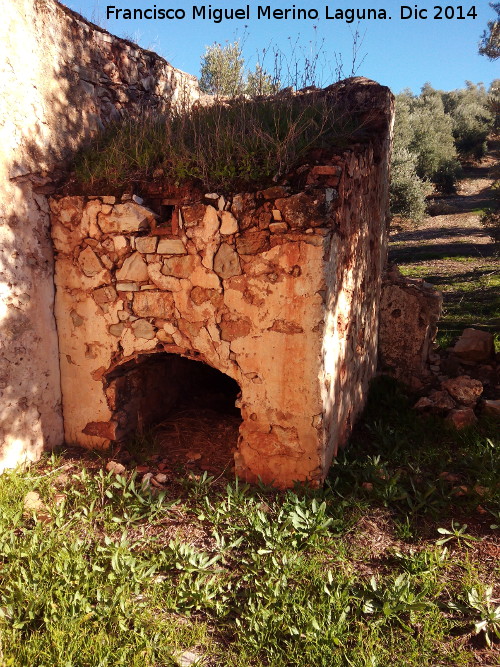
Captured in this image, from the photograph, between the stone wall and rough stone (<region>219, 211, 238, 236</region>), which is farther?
the stone wall

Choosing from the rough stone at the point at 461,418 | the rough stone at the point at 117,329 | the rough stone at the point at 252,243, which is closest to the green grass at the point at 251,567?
the rough stone at the point at 461,418

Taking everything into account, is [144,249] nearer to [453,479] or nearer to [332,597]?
[332,597]

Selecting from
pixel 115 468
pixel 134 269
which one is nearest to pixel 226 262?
pixel 134 269

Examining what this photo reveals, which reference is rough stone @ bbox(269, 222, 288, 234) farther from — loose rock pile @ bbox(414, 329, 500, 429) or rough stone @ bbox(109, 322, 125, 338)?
loose rock pile @ bbox(414, 329, 500, 429)

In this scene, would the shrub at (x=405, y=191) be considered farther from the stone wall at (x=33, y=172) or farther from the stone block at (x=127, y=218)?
the stone block at (x=127, y=218)

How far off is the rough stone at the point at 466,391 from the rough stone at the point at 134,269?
10.9 feet

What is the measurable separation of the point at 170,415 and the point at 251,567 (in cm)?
232

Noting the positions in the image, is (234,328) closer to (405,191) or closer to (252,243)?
(252,243)

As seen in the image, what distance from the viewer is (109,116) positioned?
16.2ft

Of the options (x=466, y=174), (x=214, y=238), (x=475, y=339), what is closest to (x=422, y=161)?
(x=466, y=174)

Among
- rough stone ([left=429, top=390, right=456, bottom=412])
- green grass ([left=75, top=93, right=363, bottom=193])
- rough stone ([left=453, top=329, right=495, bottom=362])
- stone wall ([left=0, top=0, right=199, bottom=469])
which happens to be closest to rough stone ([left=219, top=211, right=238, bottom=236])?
green grass ([left=75, top=93, right=363, bottom=193])

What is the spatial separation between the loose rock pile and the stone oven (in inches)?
40.7

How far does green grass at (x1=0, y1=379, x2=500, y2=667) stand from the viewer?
262 cm

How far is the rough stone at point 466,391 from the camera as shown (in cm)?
518
